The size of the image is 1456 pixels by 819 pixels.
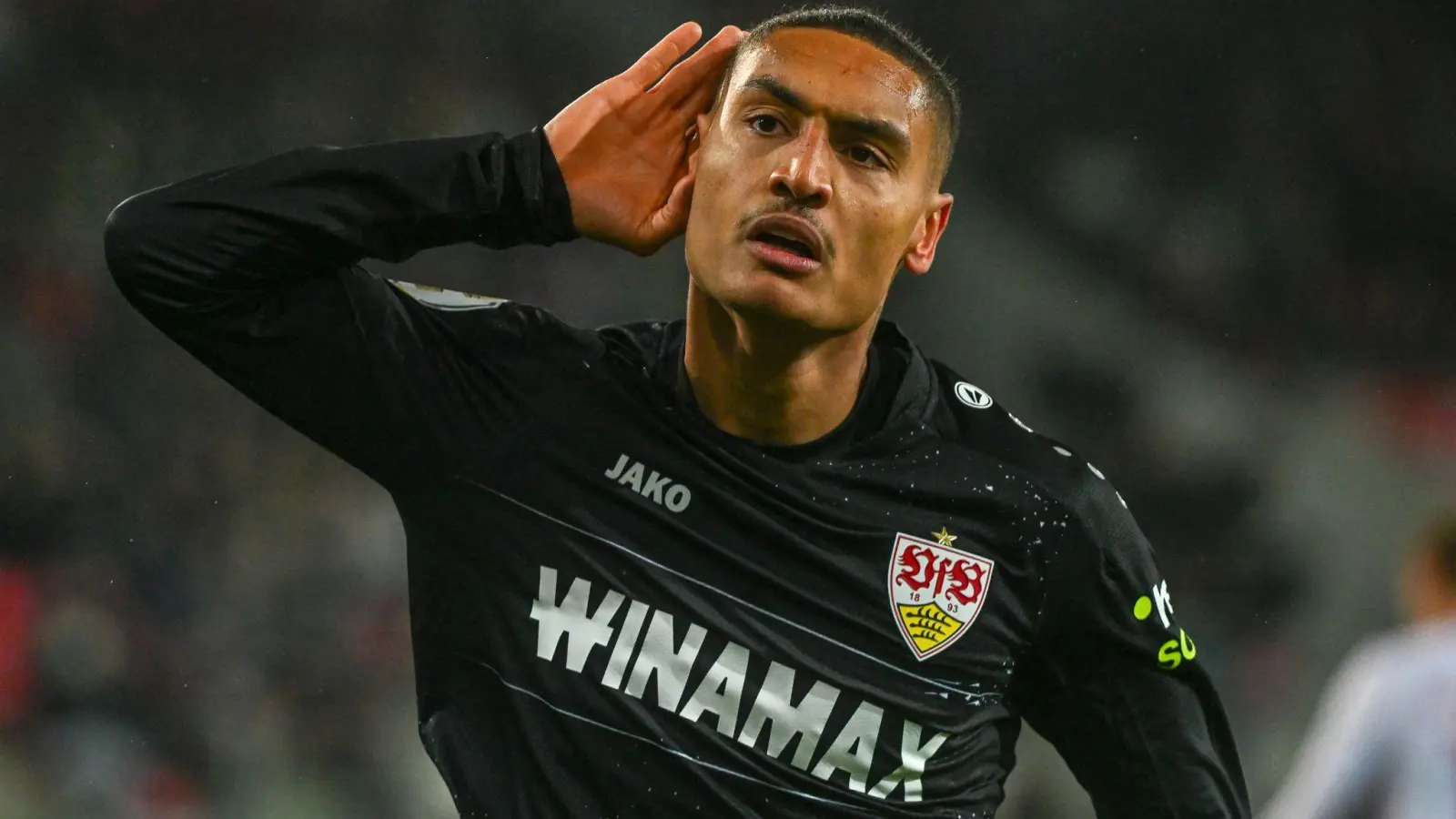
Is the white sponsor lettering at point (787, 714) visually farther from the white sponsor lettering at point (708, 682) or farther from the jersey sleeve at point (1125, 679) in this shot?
the jersey sleeve at point (1125, 679)

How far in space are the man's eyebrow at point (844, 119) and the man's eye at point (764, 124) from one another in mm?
33

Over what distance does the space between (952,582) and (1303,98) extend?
17.1ft

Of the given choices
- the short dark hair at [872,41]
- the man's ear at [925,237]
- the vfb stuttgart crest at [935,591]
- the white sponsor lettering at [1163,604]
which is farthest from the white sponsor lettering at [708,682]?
the short dark hair at [872,41]

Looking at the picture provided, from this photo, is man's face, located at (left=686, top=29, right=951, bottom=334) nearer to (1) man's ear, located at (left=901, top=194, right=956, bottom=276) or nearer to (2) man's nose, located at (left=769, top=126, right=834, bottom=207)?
(2) man's nose, located at (left=769, top=126, right=834, bottom=207)

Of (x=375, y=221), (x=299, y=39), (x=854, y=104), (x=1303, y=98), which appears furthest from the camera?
(x=1303, y=98)

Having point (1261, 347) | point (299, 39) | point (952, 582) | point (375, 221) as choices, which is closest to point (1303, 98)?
point (1261, 347)

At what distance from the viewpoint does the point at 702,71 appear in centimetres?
253

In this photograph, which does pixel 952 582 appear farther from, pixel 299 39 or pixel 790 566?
pixel 299 39

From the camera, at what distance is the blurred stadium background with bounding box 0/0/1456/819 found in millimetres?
5512

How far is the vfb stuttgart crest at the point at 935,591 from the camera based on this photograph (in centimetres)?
237

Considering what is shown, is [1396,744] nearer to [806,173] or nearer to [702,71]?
[806,173]

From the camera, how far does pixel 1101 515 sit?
2.44 metres

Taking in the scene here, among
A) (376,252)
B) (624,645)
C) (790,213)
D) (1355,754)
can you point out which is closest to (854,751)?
(624,645)

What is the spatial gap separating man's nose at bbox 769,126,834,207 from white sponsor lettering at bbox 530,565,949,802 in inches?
25.7
